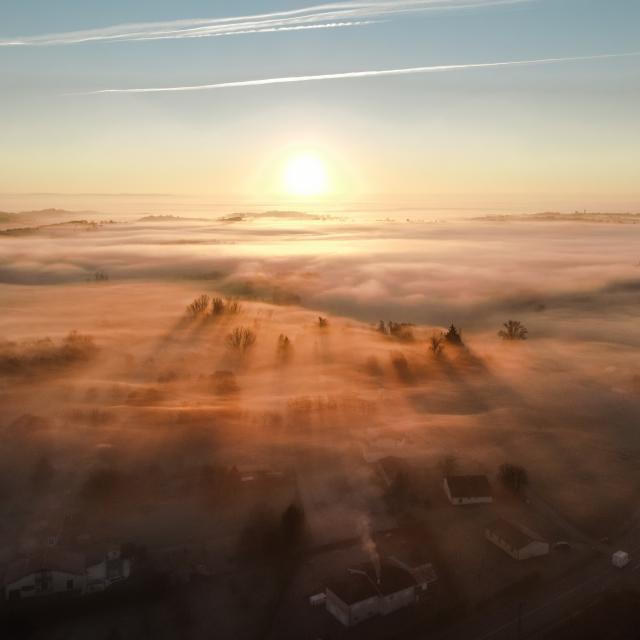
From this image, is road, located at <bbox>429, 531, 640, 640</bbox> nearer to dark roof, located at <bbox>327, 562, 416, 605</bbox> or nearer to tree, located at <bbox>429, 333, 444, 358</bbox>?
dark roof, located at <bbox>327, 562, 416, 605</bbox>

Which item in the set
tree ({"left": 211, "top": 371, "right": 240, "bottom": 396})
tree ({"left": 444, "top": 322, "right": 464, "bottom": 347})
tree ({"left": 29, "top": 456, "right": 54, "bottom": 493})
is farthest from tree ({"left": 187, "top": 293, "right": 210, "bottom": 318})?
tree ({"left": 29, "top": 456, "right": 54, "bottom": 493})

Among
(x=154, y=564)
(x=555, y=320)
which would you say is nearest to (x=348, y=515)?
(x=154, y=564)

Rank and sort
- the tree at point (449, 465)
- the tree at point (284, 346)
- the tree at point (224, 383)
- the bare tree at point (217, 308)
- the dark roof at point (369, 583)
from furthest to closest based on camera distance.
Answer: the bare tree at point (217, 308) < the tree at point (284, 346) < the tree at point (224, 383) < the tree at point (449, 465) < the dark roof at point (369, 583)

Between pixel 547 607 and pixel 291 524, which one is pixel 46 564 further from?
pixel 547 607

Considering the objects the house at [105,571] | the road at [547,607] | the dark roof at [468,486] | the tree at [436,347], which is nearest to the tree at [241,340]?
the tree at [436,347]

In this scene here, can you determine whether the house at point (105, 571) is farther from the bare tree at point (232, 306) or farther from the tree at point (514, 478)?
the bare tree at point (232, 306)
